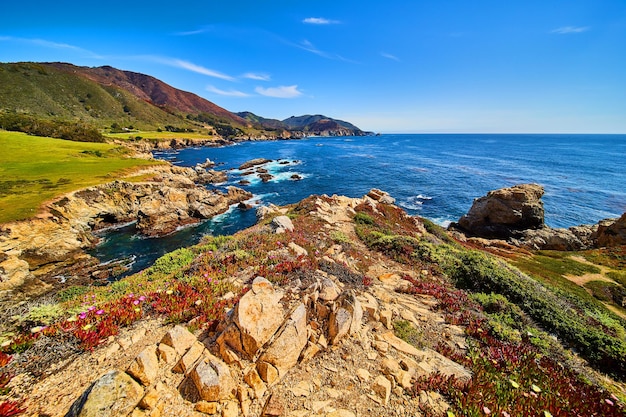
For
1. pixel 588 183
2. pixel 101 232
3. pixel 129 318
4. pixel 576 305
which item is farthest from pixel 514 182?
pixel 101 232

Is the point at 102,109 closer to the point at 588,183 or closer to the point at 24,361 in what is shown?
the point at 24,361

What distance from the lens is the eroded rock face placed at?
33594mm

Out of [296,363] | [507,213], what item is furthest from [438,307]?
[507,213]

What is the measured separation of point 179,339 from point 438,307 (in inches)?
347

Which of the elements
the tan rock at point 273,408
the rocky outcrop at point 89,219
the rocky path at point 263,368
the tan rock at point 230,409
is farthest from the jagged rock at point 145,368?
the rocky outcrop at point 89,219

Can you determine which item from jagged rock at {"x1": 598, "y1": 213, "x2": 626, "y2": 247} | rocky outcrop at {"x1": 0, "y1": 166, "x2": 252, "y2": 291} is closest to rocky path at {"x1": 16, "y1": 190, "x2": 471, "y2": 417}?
rocky outcrop at {"x1": 0, "y1": 166, "x2": 252, "y2": 291}

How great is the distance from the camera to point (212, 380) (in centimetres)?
492

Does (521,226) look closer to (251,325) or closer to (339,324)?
(339,324)

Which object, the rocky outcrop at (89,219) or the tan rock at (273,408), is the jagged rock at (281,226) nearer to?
the tan rock at (273,408)

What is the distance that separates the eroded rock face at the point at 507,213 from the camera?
33.6 meters

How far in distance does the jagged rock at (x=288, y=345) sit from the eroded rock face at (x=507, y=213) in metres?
37.5

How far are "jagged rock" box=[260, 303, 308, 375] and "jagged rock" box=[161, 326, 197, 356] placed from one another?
183 centimetres

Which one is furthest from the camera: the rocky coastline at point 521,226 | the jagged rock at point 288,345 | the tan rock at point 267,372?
the rocky coastline at point 521,226

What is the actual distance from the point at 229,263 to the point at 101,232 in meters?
27.0
